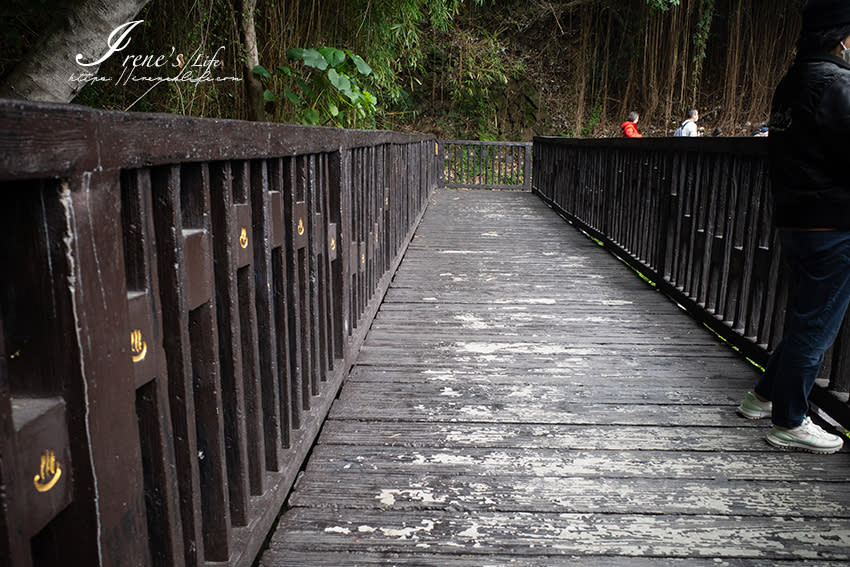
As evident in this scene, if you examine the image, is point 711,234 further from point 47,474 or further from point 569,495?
point 47,474

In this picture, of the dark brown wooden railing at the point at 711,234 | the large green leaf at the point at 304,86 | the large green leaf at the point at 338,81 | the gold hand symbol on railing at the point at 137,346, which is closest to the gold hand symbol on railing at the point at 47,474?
the gold hand symbol on railing at the point at 137,346

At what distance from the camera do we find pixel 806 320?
2.01m

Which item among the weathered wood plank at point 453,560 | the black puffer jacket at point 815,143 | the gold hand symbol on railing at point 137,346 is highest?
the black puffer jacket at point 815,143

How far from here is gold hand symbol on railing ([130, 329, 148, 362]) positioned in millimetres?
890

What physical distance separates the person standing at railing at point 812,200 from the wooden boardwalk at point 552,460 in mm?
190

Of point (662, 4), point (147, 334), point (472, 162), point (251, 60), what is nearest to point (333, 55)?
point (251, 60)

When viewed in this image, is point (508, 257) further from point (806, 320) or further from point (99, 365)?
point (99, 365)

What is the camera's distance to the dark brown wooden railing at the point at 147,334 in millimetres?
696

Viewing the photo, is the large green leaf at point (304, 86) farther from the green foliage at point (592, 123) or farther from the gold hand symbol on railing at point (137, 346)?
the green foliage at point (592, 123)

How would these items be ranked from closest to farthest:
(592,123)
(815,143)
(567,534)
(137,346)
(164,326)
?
1. (137,346)
2. (164,326)
3. (567,534)
4. (815,143)
5. (592,123)

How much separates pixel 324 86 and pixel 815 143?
15.8 feet

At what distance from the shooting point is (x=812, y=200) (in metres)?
1.95

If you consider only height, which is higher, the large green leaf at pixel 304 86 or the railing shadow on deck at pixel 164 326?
the large green leaf at pixel 304 86

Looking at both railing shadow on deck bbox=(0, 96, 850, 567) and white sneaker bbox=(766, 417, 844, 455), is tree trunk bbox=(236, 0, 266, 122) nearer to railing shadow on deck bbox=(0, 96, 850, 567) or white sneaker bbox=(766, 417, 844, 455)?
railing shadow on deck bbox=(0, 96, 850, 567)
